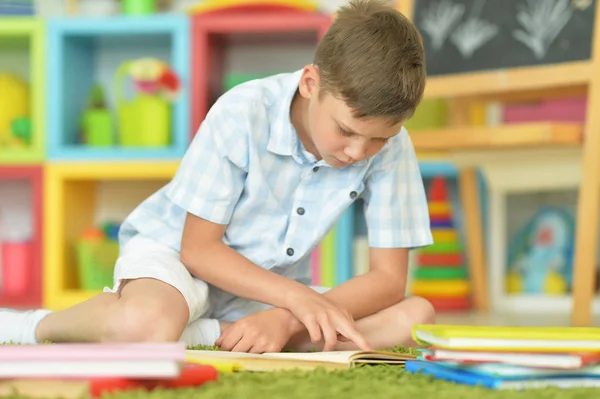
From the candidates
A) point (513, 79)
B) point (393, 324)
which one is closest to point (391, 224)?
point (393, 324)

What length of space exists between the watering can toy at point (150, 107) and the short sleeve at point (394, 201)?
1297 mm

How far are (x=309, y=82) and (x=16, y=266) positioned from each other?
1670 mm

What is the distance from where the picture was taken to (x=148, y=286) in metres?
1.04

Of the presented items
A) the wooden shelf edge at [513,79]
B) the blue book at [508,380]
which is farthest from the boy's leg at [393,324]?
the wooden shelf edge at [513,79]

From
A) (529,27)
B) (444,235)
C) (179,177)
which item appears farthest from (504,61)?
(179,177)

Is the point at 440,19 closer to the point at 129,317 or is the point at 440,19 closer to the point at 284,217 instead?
the point at 284,217

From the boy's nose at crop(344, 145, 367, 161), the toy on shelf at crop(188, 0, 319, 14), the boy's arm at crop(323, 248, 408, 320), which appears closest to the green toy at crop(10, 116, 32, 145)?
the toy on shelf at crop(188, 0, 319, 14)

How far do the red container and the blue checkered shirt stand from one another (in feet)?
4.62

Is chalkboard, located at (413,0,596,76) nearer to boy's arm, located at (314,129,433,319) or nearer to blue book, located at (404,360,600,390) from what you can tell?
boy's arm, located at (314,129,433,319)

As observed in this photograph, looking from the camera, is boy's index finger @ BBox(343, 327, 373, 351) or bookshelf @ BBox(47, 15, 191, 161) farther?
bookshelf @ BBox(47, 15, 191, 161)

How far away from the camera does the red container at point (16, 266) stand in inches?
98.0

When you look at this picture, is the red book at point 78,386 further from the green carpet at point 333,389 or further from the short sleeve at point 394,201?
the short sleeve at point 394,201

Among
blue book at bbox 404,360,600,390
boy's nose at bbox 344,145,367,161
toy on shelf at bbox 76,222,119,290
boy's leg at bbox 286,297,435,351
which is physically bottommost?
toy on shelf at bbox 76,222,119,290

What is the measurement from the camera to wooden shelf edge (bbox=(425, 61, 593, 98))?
6.01 feet
